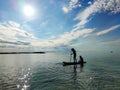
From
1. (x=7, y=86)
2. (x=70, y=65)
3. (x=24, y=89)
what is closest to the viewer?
(x=24, y=89)

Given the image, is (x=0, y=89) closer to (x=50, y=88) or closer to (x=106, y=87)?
(x=50, y=88)

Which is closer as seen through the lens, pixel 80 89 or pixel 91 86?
pixel 80 89

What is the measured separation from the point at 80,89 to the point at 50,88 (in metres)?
3.81

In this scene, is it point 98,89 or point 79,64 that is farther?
point 79,64

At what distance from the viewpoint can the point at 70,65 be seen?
166 feet

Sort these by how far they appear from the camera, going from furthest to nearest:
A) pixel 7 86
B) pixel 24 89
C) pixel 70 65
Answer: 1. pixel 70 65
2. pixel 7 86
3. pixel 24 89

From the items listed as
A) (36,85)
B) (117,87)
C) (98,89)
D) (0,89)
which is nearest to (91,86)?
(98,89)

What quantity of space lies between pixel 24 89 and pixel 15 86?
2.17m

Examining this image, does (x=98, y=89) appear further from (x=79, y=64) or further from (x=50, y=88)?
(x=79, y=64)

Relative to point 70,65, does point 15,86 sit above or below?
below

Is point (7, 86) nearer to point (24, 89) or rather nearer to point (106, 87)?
point (24, 89)

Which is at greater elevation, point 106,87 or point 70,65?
point 70,65

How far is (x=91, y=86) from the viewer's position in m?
23.8

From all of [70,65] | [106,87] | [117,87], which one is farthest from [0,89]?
[70,65]
